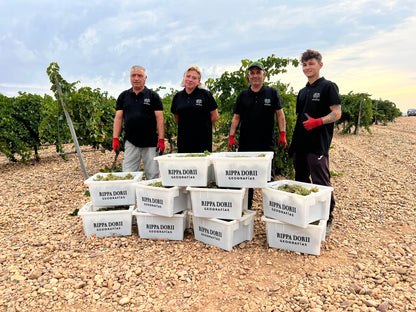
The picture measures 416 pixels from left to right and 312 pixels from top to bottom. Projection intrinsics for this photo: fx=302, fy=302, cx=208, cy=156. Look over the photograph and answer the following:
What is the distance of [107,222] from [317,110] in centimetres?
309

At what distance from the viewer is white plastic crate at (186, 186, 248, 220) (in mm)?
3451

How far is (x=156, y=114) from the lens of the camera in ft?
15.4

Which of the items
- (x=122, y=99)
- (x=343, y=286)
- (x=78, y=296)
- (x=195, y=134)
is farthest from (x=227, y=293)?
(x=122, y=99)

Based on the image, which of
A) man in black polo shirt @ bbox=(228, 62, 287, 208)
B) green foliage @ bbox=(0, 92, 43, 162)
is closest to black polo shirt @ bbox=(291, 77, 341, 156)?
man in black polo shirt @ bbox=(228, 62, 287, 208)

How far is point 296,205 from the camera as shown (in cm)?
331

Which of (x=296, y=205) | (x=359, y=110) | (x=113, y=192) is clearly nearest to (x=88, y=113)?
(x=113, y=192)

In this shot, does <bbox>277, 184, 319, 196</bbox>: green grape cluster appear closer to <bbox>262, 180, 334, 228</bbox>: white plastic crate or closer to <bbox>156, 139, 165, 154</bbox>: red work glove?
<bbox>262, 180, 334, 228</bbox>: white plastic crate

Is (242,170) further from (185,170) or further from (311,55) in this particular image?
(311,55)

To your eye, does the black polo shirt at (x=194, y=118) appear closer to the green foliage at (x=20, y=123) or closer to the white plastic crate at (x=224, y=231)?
the white plastic crate at (x=224, y=231)

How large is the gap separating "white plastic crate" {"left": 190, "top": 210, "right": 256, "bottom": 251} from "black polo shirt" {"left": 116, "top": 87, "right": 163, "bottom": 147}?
1.68m

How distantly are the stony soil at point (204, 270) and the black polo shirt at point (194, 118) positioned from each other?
127cm

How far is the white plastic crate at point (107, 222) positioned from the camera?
13.0ft

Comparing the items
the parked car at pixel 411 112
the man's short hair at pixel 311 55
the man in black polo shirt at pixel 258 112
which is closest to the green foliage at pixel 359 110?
the man in black polo shirt at pixel 258 112

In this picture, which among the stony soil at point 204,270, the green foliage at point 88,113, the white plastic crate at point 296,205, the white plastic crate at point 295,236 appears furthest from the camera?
the green foliage at point 88,113
